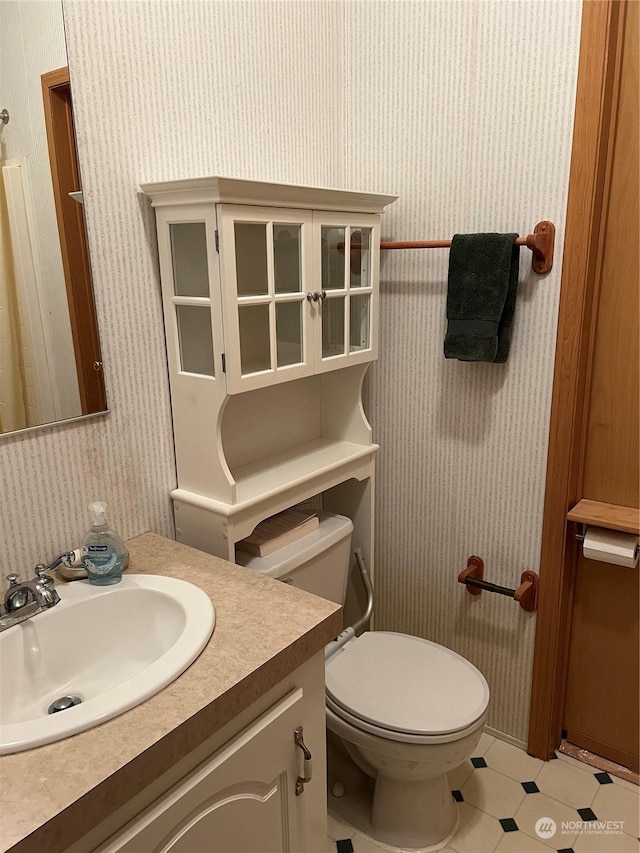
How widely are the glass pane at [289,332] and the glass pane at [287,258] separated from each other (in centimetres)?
4

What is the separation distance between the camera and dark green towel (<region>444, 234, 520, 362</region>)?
1609 millimetres

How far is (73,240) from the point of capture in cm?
126

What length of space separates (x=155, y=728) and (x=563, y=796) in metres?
1.37

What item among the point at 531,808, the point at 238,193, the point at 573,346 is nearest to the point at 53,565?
the point at 238,193

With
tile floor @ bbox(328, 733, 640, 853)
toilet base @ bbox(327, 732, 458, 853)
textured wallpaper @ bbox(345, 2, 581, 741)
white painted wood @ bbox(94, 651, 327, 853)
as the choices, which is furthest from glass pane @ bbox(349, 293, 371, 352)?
tile floor @ bbox(328, 733, 640, 853)

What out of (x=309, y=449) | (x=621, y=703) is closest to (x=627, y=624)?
(x=621, y=703)

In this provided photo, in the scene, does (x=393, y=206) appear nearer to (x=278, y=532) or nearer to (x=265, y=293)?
(x=265, y=293)

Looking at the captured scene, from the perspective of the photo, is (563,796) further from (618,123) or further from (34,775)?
(618,123)

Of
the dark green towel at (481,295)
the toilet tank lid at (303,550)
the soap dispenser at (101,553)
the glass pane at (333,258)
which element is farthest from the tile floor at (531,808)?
the glass pane at (333,258)

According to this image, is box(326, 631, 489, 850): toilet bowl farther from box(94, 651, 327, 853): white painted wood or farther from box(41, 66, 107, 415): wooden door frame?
box(41, 66, 107, 415): wooden door frame

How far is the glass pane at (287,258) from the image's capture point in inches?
56.9

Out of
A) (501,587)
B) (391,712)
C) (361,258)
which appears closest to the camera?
(391,712)

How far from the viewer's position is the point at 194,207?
1298mm

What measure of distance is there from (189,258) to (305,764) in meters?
1.03
